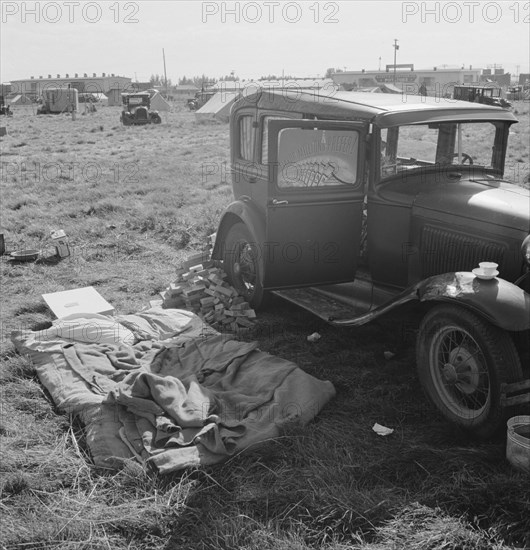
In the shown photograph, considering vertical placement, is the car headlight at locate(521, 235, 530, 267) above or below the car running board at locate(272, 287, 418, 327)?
above

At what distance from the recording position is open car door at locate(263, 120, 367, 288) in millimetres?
4887

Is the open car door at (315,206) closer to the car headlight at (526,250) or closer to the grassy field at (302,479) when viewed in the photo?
the grassy field at (302,479)

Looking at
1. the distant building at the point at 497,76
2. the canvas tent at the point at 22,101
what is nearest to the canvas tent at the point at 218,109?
the canvas tent at the point at 22,101

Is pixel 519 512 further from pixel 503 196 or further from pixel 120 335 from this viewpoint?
pixel 120 335

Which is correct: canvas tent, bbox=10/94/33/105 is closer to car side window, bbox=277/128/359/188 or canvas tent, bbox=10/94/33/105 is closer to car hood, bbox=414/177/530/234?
car side window, bbox=277/128/359/188

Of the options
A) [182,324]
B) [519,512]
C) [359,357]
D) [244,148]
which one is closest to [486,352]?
[519,512]

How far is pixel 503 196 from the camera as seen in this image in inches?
169

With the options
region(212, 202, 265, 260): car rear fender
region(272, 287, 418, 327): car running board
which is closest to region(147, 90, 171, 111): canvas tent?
region(212, 202, 265, 260): car rear fender

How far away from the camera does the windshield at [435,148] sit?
4859 millimetres

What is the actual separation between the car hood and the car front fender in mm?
578

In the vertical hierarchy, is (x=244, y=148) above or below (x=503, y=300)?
above

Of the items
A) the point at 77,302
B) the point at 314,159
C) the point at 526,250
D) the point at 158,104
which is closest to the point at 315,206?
the point at 314,159

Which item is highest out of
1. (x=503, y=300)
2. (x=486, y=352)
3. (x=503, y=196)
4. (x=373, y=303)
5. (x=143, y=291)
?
(x=503, y=196)

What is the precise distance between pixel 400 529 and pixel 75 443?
6.34 ft
